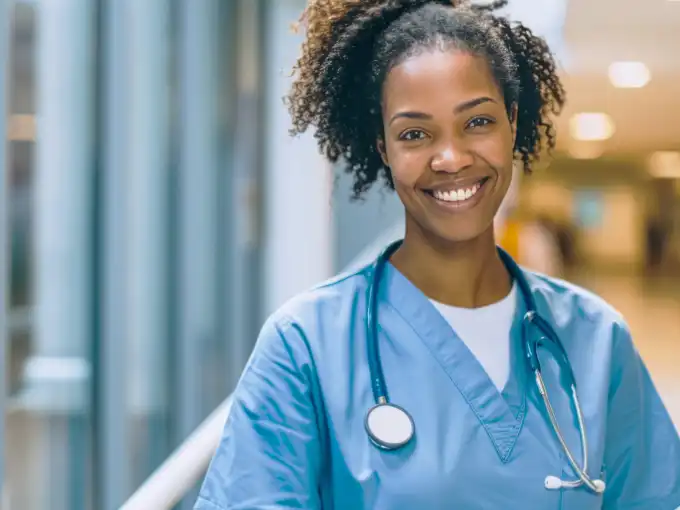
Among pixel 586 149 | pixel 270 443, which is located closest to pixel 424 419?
pixel 270 443

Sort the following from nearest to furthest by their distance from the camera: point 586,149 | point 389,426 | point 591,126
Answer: point 389,426, point 591,126, point 586,149

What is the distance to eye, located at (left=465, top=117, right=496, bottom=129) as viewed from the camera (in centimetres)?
72

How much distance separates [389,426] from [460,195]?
8.4 inches

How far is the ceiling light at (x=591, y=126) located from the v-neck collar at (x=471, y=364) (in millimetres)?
6133

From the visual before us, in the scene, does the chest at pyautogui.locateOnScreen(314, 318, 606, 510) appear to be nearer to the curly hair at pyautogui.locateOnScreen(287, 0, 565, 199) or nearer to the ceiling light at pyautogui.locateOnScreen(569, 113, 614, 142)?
the curly hair at pyautogui.locateOnScreen(287, 0, 565, 199)

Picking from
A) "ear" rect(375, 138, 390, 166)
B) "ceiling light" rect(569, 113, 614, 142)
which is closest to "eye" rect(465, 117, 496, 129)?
"ear" rect(375, 138, 390, 166)

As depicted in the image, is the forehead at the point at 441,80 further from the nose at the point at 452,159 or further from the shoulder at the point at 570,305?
the shoulder at the point at 570,305

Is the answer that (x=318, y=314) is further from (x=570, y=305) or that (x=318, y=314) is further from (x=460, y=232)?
(x=570, y=305)

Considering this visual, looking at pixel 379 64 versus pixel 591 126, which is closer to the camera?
pixel 379 64

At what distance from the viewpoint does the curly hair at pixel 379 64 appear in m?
0.75

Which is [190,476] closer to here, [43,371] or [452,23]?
[452,23]

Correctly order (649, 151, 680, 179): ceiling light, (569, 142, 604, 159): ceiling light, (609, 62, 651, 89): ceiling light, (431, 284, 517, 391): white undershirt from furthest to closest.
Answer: (649, 151, 680, 179): ceiling light → (569, 142, 604, 159): ceiling light → (609, 62, 651, 89): ceiling light → (431, 284, 517, 391): white undershirt

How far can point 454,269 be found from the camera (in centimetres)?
80

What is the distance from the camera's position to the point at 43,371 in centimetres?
212
